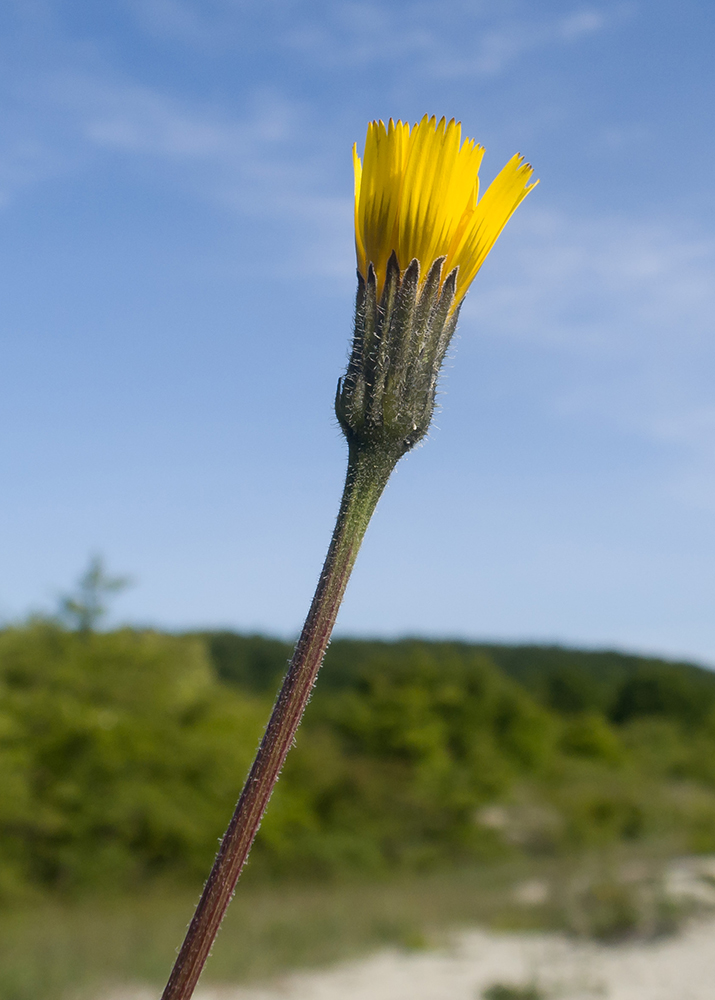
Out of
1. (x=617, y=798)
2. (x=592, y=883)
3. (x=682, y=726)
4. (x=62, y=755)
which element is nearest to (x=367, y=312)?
(x=592, y=883)

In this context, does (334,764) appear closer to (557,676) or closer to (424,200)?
(557,676)

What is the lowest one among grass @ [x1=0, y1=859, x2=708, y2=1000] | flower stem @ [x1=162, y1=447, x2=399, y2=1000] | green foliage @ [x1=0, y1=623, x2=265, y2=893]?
grass @ [x1=0, y1=859, x2=708, y2=1000]

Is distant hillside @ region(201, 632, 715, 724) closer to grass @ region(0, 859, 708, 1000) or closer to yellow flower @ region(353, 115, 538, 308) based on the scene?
grass @ region(0, 859, 708, 1000)

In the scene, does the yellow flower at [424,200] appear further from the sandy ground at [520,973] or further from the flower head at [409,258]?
the sandy ground at [520,973]

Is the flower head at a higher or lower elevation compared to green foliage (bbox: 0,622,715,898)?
higher

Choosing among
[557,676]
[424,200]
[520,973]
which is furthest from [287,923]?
[557,676]

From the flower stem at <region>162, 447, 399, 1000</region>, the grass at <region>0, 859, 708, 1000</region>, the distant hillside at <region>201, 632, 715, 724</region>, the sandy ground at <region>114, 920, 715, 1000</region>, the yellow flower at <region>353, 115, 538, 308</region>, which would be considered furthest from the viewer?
the distant hillside at <region>201, 632, 715, 724</region>

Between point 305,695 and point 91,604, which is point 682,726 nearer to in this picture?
point 91,604

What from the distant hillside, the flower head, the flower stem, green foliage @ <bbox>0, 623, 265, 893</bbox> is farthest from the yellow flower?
the distant hillside
